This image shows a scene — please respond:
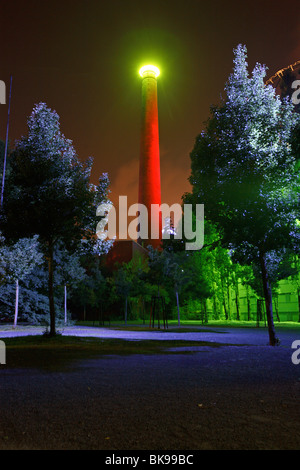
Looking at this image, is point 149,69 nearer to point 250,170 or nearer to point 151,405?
point 250,170

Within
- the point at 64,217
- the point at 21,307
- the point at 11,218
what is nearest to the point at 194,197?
the point at 64,217

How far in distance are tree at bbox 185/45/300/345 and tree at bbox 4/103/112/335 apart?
5.24 meters

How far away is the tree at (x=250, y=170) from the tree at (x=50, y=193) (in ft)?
17.2

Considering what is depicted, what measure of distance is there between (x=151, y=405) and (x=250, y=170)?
912 centimetres

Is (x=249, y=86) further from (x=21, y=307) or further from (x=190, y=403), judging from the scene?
(x=21, y=307)

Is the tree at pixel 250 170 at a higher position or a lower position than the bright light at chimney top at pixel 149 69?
lower

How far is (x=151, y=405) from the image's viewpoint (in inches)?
174

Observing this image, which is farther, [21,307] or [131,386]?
[21,307]

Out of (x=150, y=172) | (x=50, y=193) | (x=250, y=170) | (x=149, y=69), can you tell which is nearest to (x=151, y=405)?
(x=250, y=170)

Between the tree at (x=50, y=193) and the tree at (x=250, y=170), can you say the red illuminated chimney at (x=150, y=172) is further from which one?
the tree at (x=250, y=170)

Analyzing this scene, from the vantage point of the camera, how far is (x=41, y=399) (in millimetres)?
4789

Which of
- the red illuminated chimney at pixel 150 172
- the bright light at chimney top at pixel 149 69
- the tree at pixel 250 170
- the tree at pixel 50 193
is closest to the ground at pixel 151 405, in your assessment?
the tree at pixel 250 170

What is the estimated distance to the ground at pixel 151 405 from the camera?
129 inches
